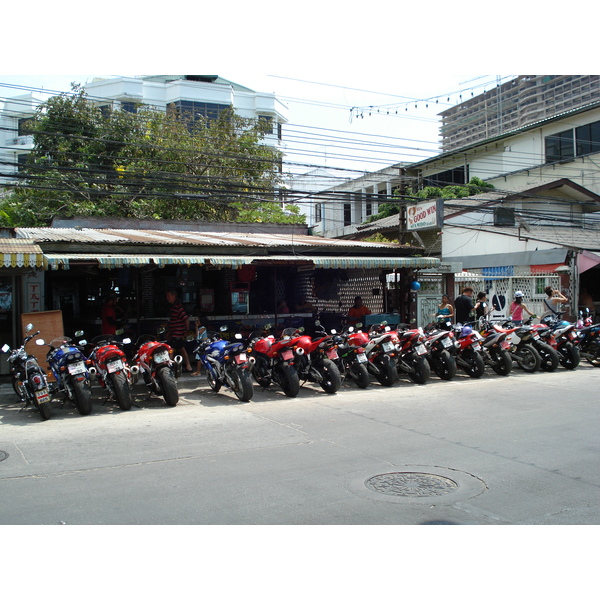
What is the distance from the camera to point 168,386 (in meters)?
9.41

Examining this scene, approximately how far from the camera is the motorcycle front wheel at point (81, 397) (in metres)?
8.77

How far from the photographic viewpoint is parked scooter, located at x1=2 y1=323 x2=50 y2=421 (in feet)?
28.0

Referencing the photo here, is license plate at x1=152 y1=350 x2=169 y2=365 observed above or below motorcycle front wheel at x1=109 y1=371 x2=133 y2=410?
above

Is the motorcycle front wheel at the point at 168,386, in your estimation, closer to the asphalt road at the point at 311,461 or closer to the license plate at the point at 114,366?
the asphalt road at the point at 311,461

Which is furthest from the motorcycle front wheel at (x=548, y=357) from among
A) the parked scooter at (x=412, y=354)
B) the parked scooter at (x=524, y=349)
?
the parked scooter at (x=412, y=354)

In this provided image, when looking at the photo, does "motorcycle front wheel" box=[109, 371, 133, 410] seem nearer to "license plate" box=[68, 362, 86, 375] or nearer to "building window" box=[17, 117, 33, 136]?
"license plate" box=[68, 362, 86, 375]

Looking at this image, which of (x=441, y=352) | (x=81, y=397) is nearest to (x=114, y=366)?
(x=81, y=397)

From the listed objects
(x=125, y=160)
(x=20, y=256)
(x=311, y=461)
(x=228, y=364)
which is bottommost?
(x=311, y=461)

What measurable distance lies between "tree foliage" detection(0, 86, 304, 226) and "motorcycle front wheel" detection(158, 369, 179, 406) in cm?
1345

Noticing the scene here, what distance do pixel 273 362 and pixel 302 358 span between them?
58cm

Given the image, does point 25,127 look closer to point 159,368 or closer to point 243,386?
point 159,368

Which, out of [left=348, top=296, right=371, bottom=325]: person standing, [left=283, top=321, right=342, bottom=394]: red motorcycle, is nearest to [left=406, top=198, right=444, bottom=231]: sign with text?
[left=348, top=296, right=371, bottom=325]: person standing

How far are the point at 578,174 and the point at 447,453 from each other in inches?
975

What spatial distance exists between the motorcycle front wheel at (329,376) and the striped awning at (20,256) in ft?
17.1
